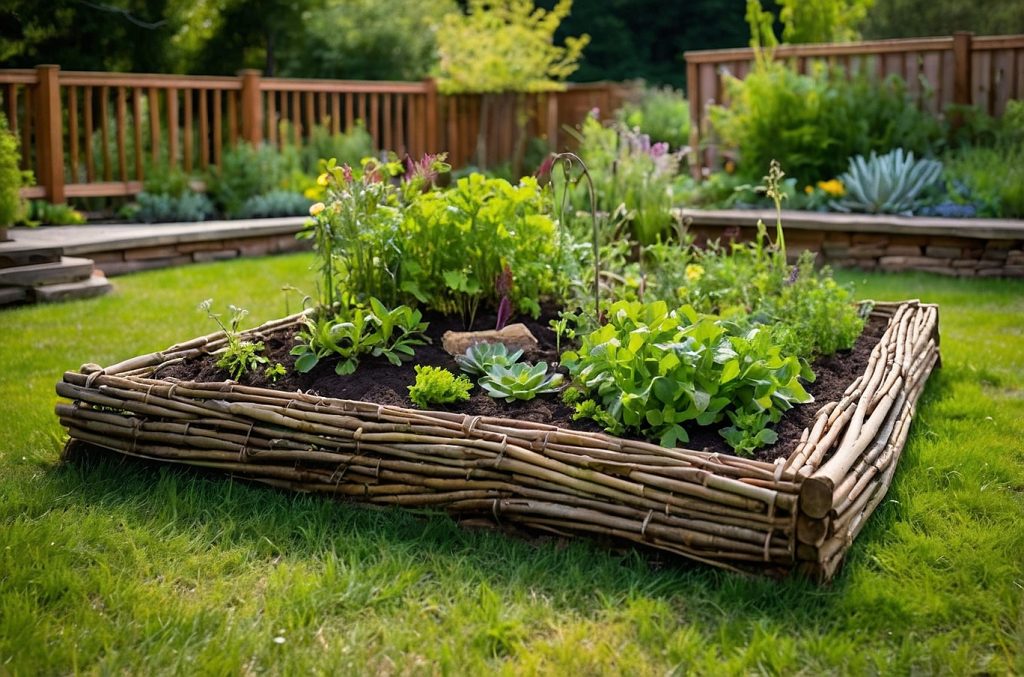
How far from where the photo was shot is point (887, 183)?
7.39 m

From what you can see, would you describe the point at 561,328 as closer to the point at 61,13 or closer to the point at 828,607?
the point at 828,607

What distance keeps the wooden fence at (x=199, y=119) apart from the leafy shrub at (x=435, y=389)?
5.24 metres

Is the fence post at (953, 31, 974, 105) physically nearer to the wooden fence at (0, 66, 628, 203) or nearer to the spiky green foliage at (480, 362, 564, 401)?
the wooden fence at (0, 66, 628, 203)

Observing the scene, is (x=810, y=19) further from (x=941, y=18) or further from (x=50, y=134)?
(x=941, y=18)

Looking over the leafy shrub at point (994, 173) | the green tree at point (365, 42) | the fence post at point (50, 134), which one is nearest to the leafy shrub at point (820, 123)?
the leafy shrub at point (994, 173)

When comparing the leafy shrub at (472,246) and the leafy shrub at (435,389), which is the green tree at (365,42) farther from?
the leafy shrub at (435,389)

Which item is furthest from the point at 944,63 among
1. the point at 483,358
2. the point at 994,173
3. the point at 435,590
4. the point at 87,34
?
the point at 87,34

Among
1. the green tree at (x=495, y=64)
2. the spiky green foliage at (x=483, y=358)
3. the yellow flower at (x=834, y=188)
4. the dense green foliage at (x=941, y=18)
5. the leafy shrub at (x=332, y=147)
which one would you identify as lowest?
the spiky green foliage at (x=483, y=358)

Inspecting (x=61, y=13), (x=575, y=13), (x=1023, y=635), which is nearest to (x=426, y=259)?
(x=1023, y=635)

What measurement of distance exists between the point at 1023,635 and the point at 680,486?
0.80 m

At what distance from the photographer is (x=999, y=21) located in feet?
57.6

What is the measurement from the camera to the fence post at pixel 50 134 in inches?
332

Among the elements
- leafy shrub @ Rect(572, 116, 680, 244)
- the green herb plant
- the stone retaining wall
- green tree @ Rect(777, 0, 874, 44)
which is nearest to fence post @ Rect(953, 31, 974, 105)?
the stone retaining wall

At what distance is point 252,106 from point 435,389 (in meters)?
7.48
